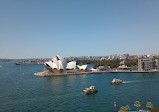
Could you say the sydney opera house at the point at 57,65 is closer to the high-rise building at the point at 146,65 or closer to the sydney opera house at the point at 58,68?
the sydney opera house at the point at 58,68

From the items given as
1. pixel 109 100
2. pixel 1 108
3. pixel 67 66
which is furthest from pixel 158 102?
pixel 67 66

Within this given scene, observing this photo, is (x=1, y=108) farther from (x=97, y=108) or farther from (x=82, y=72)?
(x=82, y=72)

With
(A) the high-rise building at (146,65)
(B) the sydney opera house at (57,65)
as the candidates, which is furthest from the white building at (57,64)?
(A) the high-rise building at (146,65)

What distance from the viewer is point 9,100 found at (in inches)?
946

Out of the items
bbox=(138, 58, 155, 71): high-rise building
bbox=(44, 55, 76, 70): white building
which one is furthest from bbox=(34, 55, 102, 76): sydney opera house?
bbox=(138, 58, 155, 71): high-rise building

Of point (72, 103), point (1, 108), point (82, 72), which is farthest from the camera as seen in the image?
point (82, 72)

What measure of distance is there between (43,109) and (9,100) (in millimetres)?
8578

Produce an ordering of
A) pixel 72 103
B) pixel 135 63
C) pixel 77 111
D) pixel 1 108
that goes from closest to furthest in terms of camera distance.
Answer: pixel 77 111 → pixel 1 108 → pixel 72 103 → pixel 135 63

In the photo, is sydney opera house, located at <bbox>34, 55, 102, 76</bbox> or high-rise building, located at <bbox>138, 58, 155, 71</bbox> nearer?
sydney opera house, located at <bbox>34, 55, 102, 76</bbox>

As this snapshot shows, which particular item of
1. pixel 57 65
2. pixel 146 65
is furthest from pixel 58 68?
pixel 146 65

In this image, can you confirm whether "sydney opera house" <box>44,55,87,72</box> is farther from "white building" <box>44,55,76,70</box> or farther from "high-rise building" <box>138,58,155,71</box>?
"high-rise building" <box>138,58,155,71</box>

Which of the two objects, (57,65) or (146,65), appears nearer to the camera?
(57,65)

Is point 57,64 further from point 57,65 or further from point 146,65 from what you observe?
point 146,65

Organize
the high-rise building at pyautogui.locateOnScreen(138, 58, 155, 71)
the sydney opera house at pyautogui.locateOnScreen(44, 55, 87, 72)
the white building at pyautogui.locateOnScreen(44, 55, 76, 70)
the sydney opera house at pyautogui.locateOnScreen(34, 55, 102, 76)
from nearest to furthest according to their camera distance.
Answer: the sydney opera house at pyautogui.locateOnScreen(34, 55, 102, 76)
the sydney opera house at pyautogui.locateOnScreen(44, 55, 87, 72)
the white building at pyautogui.locateOnScreen(44, 55, 76, 70)
the high-rise building at pyautogui.locateOnScreen(138, 58, 155, 71)
